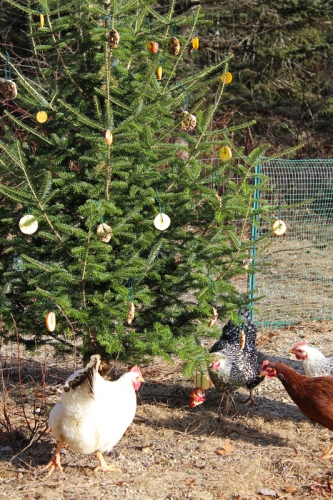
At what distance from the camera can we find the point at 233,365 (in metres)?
5.20

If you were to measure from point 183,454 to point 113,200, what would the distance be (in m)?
1.89

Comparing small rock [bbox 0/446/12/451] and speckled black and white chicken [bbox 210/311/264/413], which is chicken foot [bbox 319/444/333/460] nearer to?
speckled black and white chicken [bbox 210/311/264/413]

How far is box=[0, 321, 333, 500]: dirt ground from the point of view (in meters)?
3.87

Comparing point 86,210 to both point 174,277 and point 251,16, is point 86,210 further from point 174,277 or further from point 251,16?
point 251,16

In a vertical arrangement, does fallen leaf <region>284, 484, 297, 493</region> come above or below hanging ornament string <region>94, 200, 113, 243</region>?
below

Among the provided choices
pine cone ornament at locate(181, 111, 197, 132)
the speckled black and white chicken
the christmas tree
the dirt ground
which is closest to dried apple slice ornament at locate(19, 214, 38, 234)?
the christmas tree

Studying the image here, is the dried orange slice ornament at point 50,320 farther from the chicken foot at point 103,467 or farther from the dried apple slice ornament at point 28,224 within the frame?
the chicken foot at point 103,467

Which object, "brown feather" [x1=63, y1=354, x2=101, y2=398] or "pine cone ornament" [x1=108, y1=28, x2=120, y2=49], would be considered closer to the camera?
"brown feather" [x1=63, y1=354, x2=101, y2=398]

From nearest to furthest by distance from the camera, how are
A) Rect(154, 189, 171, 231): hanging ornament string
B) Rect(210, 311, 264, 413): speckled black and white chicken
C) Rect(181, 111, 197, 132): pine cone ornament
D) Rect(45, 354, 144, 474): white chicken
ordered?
Rect(45, 354, 144, 474): white chicken → Rect(154, 189, 171, 231): hanging ornament string → Rect(181, 111, 197, 132): pine cone ornament → Rect(210, 311, 264, 413): speckled black and white chicken

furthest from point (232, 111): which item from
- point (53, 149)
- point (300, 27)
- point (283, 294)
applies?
point (53, 149)

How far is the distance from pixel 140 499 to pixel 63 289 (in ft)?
4.75

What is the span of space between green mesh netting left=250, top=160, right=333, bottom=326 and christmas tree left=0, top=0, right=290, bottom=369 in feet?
11.3

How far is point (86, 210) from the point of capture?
4.12 m

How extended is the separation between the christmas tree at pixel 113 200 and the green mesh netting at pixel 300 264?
11.3ft
